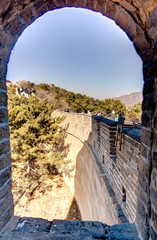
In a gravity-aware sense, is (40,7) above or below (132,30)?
above

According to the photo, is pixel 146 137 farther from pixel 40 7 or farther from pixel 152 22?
pixel 40 7

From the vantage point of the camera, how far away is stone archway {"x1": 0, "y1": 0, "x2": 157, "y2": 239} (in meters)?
1.02

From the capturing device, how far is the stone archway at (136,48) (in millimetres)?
1022

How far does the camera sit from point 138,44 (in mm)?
1169

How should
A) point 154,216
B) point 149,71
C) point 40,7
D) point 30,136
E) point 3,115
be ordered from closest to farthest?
point 154,216 < point 149,71 < point 40,7 < point 3,115 < point 30,136

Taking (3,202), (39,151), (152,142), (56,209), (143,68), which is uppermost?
(143,68)

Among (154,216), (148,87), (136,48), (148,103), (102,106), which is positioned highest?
(102,106)

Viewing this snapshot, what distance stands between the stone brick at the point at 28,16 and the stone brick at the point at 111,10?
0.68 m

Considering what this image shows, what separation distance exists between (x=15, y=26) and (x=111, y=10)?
0.87 metres

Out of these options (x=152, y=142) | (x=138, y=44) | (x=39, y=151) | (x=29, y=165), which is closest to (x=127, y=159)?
(x=152, y=142)

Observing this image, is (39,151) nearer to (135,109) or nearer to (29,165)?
(29,165)

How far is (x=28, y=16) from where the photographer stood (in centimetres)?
126

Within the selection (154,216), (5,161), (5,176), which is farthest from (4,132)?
(154,216)

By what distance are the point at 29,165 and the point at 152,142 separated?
10647 mm
